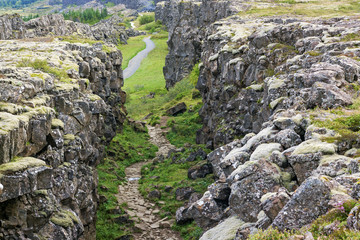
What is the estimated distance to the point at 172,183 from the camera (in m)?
47.7

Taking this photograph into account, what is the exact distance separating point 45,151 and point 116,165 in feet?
99.2

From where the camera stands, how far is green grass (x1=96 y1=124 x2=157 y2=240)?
1465 inches

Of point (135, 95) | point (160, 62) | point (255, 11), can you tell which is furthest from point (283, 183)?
point (160, 62)

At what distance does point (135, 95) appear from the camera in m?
126

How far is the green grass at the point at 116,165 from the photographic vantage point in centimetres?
3722

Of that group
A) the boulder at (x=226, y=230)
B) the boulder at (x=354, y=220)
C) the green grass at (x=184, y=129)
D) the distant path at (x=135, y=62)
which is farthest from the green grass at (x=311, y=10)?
the distant path at (x=135, y=62)

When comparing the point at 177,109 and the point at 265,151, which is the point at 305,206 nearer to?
the point at 265,151

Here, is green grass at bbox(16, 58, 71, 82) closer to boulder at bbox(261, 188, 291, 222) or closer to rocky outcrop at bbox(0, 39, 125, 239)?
rocky outcrop at bbox(0, 39, 125, 239)

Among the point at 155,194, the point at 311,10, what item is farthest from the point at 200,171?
the point at 311,10

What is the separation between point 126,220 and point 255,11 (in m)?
62.5

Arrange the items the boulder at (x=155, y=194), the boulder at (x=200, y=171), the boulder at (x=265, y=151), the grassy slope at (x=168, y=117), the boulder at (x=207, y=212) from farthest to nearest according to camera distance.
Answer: the boulder at (x=200, y=171)
the boulder at (x=155, y=194)
the grassy slope at (x=168, y=117)
the boulder at (x=207, y=212)
the boulder at (x=265, y=151)

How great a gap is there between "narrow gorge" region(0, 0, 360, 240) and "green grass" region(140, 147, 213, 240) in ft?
0.61

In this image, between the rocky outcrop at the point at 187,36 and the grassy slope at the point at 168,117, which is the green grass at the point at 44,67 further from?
the rocky outcrop at the point at 187,36

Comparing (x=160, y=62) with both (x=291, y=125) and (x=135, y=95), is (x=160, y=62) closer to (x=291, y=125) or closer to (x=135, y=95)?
(x=135, y=95)
